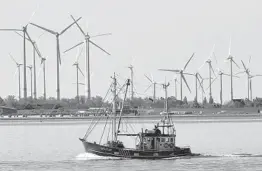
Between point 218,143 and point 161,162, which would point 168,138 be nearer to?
point 161,162

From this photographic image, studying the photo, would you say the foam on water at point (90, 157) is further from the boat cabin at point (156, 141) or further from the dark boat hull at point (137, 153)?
the boat cabin at point (156, 141)

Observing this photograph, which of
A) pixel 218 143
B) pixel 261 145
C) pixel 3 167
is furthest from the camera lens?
pixel 218 143

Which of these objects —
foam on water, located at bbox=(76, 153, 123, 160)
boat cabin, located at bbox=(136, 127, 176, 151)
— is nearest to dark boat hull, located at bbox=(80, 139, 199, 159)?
foam on water, located at bbox=(76, 153, 123, 160)

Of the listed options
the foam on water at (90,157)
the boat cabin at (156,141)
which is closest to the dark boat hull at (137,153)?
the foam on water at (90,157)

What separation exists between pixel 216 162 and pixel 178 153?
7005 millimetres

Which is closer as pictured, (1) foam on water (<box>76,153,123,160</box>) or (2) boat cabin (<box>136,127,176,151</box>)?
(2) boat cabin (<box>136,127,176,151</box>)

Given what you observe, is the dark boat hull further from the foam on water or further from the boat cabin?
the boat cabin

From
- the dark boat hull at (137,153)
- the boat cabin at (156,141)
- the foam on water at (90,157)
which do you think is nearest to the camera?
the dark boat hull at (137,153)

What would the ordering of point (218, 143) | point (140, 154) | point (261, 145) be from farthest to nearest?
1. point (218, 143)
2. point (261, 145)
3. point (140, 154)

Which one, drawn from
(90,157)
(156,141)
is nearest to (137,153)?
(156,141)

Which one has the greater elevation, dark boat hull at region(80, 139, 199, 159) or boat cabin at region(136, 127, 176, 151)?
boat cabin at region(136, 127, 176, 151)

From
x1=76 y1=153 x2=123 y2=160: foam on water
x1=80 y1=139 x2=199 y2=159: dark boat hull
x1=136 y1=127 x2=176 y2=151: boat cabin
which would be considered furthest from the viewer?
x1=76 y1=153 x2=123 y2=160: foam on water

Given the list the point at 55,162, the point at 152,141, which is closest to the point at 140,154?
the point at 152,141

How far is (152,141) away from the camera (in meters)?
144
